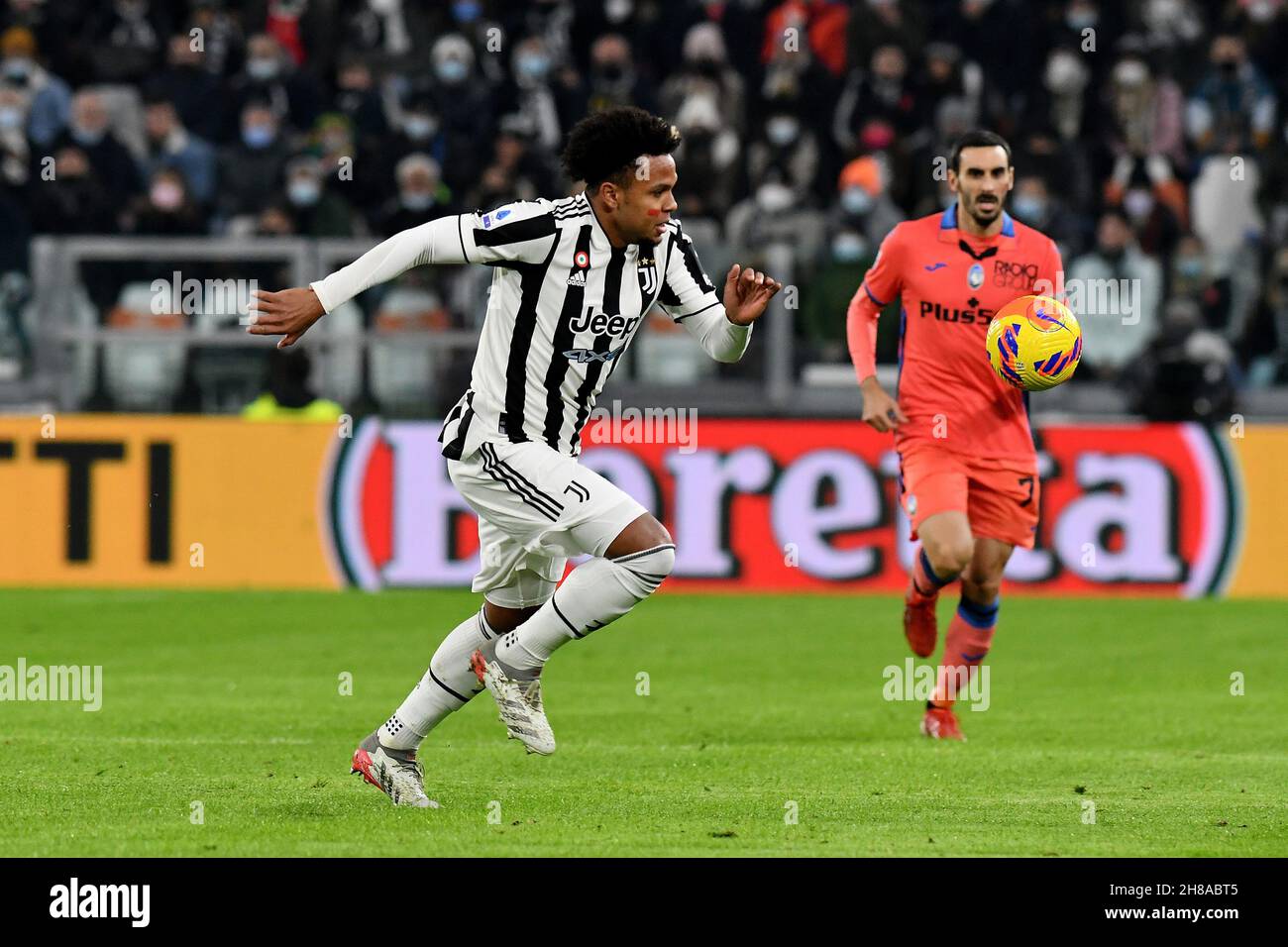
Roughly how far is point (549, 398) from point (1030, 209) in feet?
36.7

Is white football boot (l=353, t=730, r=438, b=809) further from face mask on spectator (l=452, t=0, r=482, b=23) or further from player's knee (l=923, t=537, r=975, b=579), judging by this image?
face mask on spectator (l=452, t=0, r=482, b=23)

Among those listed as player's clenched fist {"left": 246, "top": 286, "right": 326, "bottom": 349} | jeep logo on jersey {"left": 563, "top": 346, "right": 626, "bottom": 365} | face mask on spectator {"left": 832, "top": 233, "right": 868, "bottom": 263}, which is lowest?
jeep logo on jersey {"left": 563, "top": 346, "right": 626, "bottom": 365}

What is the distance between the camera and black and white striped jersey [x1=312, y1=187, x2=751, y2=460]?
24.4 feet

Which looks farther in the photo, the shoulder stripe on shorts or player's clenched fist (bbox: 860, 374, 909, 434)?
player's clenched fist (bbox: 860, 374, 909, 434)

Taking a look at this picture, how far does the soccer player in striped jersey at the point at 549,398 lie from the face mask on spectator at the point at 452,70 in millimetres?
12479

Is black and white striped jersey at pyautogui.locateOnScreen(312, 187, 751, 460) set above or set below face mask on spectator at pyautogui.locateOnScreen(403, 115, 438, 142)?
below

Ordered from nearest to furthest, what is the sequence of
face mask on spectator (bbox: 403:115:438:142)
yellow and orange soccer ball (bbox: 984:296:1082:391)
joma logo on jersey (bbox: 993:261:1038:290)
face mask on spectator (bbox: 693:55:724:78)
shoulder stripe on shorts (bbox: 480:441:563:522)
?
shoulder stripe on shorts (bbox: 480:441:563:522) → yellow and orange soccer ball (bbox: 984:296:1082:391) → joma logo on jersey (bbox: 993:261:1038:290) → face mask on spectator (bbox: 403:115:438:142) → face mask on spectator (bbox: 693:55:724:78)

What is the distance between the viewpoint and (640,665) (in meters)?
12.5

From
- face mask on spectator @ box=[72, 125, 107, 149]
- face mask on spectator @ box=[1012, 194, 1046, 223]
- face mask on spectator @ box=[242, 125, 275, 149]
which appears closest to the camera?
face mask on spectator @ box=[1012, 194, 1046, 223]

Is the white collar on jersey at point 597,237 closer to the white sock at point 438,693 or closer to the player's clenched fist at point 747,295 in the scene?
the player's clenched fist at point 747,295

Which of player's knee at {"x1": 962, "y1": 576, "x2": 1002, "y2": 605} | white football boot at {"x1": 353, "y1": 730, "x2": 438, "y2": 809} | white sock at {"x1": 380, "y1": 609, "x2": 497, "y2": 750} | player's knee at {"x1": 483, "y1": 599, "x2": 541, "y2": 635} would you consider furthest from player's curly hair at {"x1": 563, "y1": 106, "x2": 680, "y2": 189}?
player's knee at {"x1": 962, "y1": 576, "x2": 1002, "y2": 605}

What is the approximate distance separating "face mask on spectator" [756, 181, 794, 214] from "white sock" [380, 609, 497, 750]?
35.7ft

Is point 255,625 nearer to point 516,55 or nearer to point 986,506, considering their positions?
point 986,506
